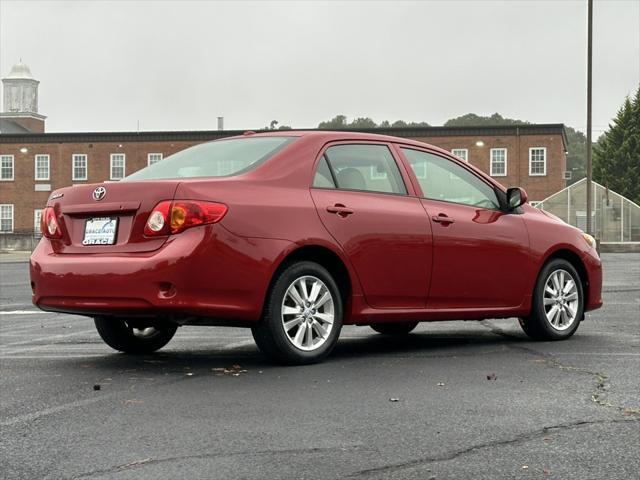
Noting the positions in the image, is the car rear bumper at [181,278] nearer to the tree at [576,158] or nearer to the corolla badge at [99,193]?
the corolla badge at [99,193]

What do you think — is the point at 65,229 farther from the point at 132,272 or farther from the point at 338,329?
the point at 338,329

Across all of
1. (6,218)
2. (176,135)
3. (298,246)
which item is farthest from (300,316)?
(6,218)

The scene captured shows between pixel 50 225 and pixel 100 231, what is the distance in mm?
581

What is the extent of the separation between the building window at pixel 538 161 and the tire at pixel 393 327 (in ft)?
160

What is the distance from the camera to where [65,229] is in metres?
6.88

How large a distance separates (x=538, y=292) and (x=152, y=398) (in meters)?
4.07

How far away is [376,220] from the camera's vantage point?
7.32 meters

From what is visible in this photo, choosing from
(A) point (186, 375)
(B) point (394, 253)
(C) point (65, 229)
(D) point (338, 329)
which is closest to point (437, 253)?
(B) point (394, 253)

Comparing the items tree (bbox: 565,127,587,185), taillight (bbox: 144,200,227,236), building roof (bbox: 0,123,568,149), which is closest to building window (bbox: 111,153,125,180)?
building roof (bbox: 0,123,568,149)

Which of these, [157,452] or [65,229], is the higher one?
[65,229]

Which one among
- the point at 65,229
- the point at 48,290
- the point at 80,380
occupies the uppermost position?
the point at 65,229

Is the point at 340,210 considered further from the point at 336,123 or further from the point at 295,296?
the point at 336,123

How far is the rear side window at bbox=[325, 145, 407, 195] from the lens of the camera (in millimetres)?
7387

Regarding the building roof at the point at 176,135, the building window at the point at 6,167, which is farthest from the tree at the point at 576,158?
the building window at the point at 6,167
